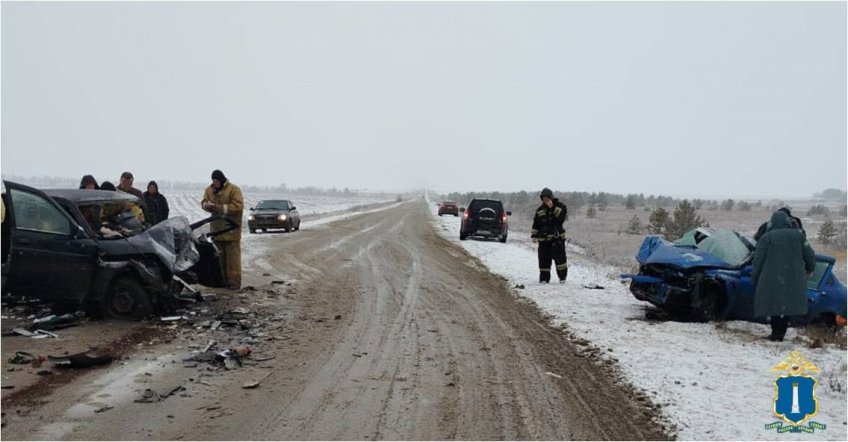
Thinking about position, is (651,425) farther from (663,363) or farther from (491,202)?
(491,202)

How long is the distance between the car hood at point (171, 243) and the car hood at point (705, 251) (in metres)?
7.07

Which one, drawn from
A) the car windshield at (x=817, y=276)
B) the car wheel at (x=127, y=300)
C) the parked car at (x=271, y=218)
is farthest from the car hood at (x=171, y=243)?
the parked car at (x=271, y=218)

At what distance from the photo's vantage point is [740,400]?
Result: 207 inches

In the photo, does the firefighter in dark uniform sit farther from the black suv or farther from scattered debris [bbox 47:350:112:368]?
the black suv

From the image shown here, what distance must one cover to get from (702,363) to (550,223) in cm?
543

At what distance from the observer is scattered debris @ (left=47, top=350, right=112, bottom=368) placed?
559 centimetres

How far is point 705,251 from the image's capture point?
8.91 metres

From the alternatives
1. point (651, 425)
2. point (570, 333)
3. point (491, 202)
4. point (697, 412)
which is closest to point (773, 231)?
point (570, 333)

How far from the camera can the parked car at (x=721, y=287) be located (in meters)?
8.28

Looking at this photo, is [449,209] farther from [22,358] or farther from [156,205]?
[22,358]

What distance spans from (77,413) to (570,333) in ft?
18.5

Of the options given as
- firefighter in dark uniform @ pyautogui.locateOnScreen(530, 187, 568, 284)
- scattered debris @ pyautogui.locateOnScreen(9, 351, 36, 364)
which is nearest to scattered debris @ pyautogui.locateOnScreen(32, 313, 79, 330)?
scattered debris @ pyautogui.locateOnScreen(9, 351, 36, 364)

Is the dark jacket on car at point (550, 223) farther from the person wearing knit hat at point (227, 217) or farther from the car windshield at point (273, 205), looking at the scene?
the car windshield at point (273, 205)

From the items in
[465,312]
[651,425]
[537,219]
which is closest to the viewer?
[651,425]
